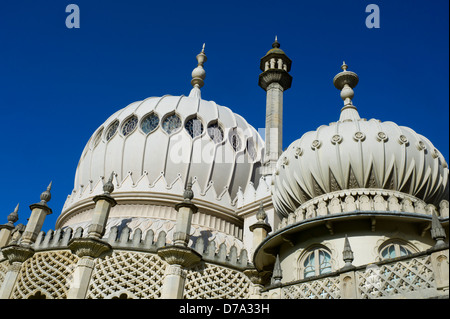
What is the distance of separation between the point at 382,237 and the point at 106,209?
937 cm

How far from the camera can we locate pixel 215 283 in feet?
50.8

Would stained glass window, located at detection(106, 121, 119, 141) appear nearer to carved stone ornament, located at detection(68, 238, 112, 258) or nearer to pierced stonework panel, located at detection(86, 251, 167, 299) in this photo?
carved stone ornament, located at detection(68, 238, 112, 258)

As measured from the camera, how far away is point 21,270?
1633 centimetres

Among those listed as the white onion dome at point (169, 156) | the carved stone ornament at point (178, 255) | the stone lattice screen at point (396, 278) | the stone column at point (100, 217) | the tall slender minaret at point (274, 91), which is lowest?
the stone lattice screen at point (396, 278)

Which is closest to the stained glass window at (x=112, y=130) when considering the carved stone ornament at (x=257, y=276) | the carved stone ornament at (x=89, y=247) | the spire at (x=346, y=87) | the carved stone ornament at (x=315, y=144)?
the carved stone ornament at (x=89, y=247)

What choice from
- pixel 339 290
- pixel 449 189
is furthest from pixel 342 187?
pixel 339 290

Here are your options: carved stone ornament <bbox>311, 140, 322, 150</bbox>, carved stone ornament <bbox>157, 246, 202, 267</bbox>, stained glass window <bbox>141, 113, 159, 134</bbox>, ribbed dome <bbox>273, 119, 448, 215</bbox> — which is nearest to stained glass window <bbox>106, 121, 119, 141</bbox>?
stained glass window <bbox>141, 113, 159, 134</bbox>

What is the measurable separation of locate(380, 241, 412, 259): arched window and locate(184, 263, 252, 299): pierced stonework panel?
5468 millimetres

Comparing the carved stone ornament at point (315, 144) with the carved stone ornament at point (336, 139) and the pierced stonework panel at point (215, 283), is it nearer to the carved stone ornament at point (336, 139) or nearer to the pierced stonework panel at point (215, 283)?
the carved stone ornament at point (336, 139)

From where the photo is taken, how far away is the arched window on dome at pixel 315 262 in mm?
12086

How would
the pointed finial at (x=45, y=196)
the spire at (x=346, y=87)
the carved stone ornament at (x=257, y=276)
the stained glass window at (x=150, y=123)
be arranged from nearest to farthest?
1. the carved stone ornament at (x=257, y=276)
2. the spire at (x=346, y=87)
3. the pointed finial at (x=45, y=196)
4. the stained glass window at (x=150, y=123)

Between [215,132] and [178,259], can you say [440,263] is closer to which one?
[178,259]

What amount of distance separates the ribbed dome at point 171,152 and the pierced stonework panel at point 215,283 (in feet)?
15.3

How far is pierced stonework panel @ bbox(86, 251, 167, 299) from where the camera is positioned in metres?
14.6
